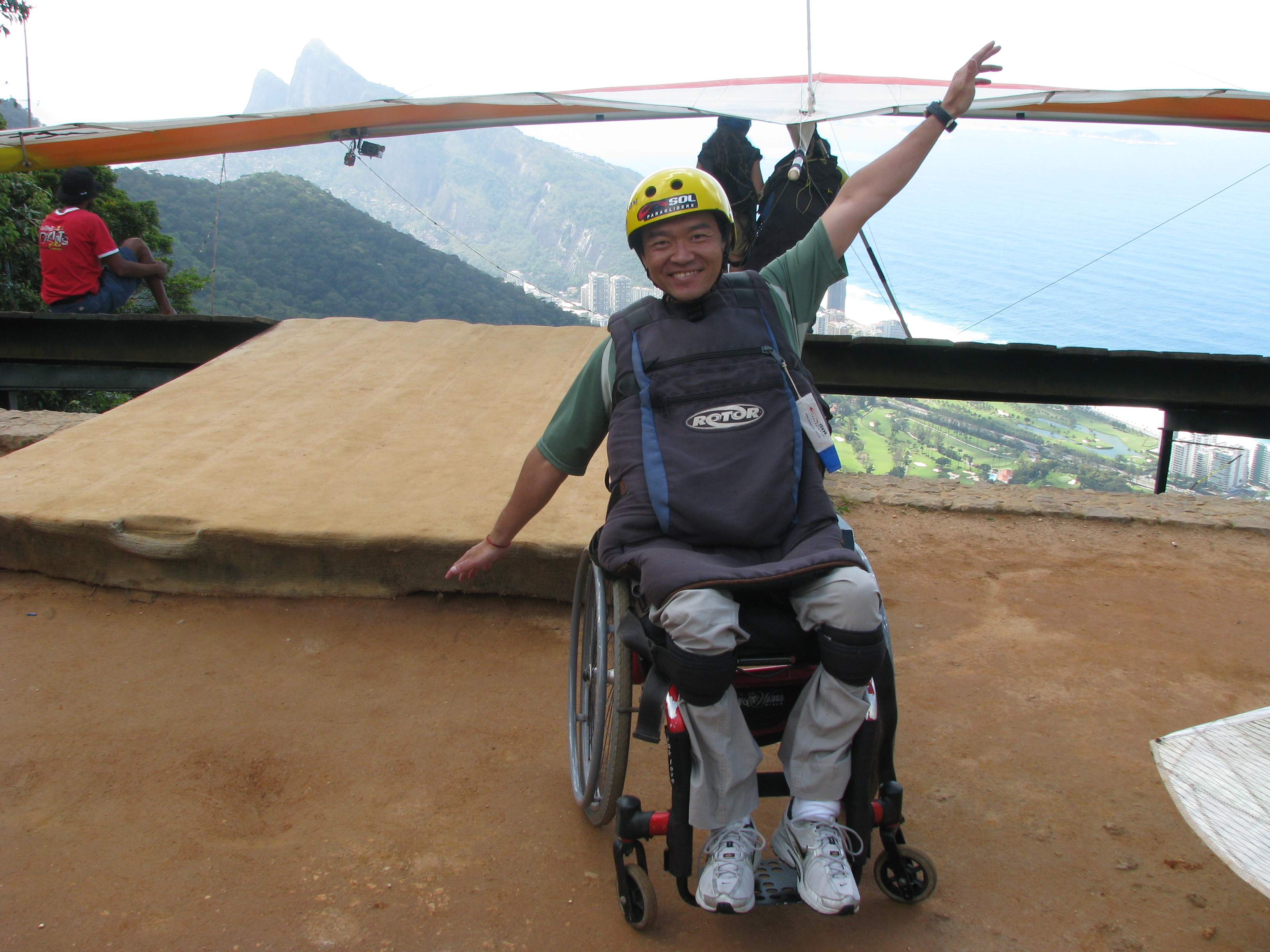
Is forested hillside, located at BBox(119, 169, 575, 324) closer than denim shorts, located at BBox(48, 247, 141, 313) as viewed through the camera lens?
No

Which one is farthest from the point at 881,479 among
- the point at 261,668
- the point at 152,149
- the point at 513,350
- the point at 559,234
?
the point at 559,234

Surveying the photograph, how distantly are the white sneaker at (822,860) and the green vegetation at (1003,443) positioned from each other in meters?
4.40

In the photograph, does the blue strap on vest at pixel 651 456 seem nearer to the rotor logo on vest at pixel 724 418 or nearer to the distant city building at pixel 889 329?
the rotor logo on vest at pixel 724 418

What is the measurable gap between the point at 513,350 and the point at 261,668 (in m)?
2.84

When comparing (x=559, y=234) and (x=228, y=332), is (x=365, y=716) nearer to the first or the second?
(x=228, y=332)

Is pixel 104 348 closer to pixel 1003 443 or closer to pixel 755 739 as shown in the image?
pixel 755 739

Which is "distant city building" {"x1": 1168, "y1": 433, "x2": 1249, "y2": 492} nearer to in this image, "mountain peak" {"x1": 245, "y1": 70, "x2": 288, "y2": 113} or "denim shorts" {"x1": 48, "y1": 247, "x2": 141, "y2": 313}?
"mountain peak" {"x1": 245, "y1": 70, "x2": 288, "y2": 113}

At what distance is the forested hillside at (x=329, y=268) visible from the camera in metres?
12.8

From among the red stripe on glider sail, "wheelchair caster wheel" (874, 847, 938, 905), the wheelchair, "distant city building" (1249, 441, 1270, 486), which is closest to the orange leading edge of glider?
the red stripe on glider sail

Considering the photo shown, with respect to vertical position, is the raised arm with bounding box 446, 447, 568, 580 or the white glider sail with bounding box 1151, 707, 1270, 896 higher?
the raised arm with bounding box 446, 447, 568, 580

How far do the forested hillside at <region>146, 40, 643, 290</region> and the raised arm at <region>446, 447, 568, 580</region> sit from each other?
798 centimetres

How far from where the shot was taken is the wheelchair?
5.90ft

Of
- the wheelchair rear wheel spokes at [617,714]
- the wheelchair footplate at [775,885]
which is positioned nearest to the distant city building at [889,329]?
the wheelchair rear wheel spokes at [617,714]

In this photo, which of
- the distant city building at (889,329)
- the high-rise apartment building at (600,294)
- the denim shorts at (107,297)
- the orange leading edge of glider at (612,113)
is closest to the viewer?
the orange leading edge of glider at (612,113)
